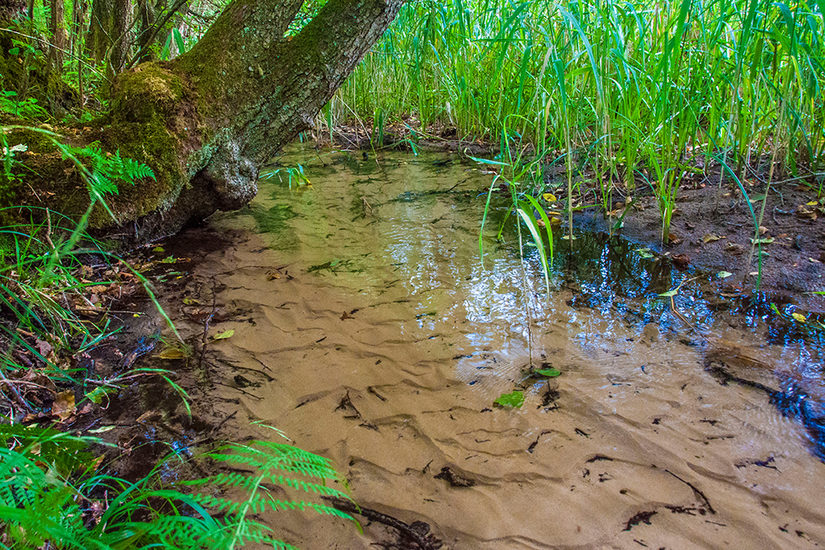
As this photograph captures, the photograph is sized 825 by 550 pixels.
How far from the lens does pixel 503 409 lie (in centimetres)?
157

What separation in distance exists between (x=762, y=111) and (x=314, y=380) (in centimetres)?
301

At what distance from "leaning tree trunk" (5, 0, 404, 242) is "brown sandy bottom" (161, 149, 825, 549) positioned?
1.60 feet

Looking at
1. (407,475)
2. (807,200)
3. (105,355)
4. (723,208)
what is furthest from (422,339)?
(807,200)

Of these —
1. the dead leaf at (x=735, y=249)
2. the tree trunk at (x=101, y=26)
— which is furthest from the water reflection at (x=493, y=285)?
the tree trunk at (x=101, y=26)

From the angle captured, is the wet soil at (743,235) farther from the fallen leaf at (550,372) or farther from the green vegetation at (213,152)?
the fallen leaf at (550,372)

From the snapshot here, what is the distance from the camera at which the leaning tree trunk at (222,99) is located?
2607 mm

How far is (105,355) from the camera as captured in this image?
72.3 inches

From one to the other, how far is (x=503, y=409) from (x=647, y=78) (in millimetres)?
2229

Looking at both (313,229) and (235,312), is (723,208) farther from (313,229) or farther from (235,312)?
(235,312)

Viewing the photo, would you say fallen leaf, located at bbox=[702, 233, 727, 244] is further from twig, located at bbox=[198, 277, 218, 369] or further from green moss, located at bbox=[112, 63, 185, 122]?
green moss, located at bbox=[112, 63, 185, 122]

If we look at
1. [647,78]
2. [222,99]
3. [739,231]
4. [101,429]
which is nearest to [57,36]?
[222,99]

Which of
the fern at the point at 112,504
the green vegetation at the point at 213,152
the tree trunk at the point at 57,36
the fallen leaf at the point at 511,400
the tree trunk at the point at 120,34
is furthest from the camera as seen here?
the tree trunk at the point at 120,34

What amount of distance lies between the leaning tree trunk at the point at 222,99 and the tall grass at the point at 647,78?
0.96 metres

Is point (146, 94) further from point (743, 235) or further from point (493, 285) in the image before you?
point (743, 235)
